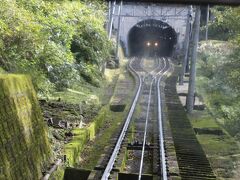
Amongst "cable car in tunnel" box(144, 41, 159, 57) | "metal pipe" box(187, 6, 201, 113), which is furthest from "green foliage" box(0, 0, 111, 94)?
"cable car in tunnel" box(144, 41, 159, 57)

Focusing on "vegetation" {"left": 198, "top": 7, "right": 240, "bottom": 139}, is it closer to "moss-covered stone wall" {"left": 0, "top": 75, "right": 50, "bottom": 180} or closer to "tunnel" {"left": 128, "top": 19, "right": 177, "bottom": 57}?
"moss-covered stone wall" {"left": 0, "top": 75, "right": 50, "bottom": 180}

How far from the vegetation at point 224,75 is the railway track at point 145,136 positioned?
11.6 ft

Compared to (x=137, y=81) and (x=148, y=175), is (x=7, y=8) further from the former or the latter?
(x=137, y=81)

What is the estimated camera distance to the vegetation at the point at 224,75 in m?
22.0

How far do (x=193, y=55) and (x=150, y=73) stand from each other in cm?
1830

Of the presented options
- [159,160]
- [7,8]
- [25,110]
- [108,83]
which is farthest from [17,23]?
[108,83]

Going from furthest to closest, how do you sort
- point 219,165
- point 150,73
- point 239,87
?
1. point 150,73
2. point 239,87
3. point 219,165

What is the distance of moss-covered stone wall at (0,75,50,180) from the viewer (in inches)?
301

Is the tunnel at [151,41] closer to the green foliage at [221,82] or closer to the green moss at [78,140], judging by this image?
the green foliage at [221,82]

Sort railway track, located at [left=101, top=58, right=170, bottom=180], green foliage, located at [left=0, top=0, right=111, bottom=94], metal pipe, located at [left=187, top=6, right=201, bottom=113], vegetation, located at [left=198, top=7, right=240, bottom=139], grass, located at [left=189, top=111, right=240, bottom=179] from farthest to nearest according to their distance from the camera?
1. metal pipe, located at [left=187, top=6, right=201, bottom=113]
2. vegetation, located at [left=198, top=7, right=240, bottom=139]
3. grass, located at [left=189, top=111, right=240, bottom=179]
4. green foliage, located at [left=0, top=0, right=111, bottom=94]
5. railway track, located at [left=101, top=58, right=170, bottom=180]

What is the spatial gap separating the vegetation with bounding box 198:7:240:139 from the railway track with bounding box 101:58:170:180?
3.53m

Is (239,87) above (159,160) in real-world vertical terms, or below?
above

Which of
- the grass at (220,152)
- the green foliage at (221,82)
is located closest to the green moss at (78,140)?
the grass at (220,152)

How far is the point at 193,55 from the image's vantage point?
2352 centimetres
